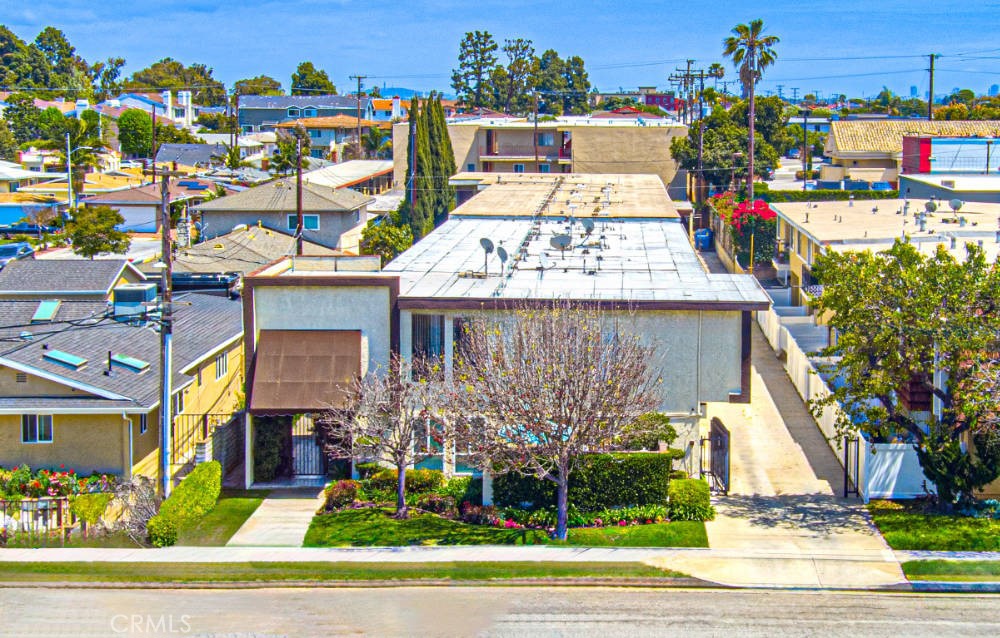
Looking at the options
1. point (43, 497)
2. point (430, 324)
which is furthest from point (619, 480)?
point (43, 497)

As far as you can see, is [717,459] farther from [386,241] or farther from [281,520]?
[386,241]

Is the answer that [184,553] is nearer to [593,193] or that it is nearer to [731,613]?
[731,613]

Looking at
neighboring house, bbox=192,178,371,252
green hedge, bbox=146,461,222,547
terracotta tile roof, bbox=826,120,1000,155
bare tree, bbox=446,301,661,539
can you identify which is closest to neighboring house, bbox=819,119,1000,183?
terracotta tile roof, bbox=826,120,1000,155

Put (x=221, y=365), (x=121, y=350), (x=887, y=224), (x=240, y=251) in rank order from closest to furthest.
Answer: (x=121, y=350) → (x=221, y=365) → (x=887, y=224) → (x=240, y=251)

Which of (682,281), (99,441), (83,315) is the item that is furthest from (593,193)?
(99,441)

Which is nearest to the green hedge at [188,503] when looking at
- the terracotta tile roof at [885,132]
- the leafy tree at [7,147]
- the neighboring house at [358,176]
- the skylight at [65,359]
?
the skylight at [65,359]

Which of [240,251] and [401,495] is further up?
[240,251]
